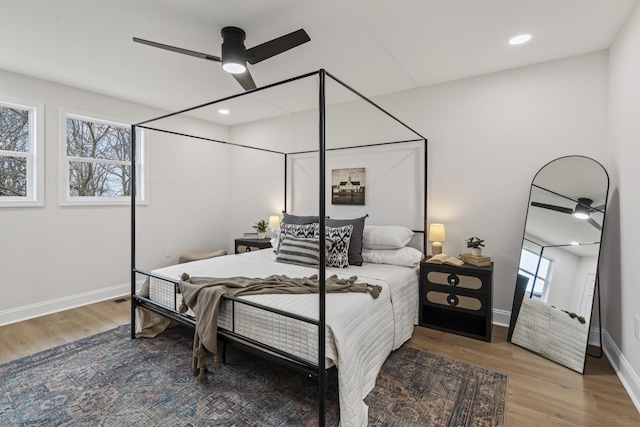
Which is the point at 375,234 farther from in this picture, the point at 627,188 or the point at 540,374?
the point at 627,188

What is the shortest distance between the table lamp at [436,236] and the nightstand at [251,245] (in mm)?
2133

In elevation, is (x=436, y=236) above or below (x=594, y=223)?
below

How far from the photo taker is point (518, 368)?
2.42m

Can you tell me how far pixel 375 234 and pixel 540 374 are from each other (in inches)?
68.3

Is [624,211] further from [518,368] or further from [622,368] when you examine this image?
[518,368]

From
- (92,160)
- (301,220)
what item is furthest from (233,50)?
(92,160)

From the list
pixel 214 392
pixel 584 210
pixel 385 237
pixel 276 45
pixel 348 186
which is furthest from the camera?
pixel 348 186

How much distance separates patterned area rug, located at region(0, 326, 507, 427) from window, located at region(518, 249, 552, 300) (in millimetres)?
946

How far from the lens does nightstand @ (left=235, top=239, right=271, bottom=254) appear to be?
4405mm

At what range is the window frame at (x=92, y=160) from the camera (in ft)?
11.9

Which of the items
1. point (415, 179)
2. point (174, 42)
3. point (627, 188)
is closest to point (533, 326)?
point (627, 188)

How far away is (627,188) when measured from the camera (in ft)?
7.50

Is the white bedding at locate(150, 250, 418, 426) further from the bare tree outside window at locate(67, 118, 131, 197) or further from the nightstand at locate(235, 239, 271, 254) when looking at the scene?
the bare tree outside window at locate(67, 118, 131, 197)

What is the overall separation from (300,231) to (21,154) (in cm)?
303
